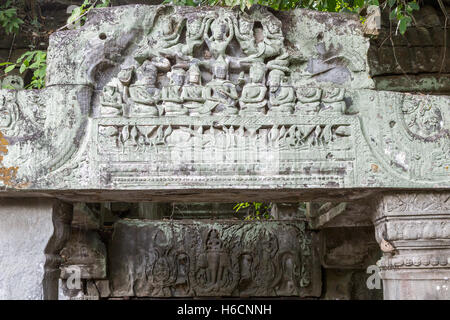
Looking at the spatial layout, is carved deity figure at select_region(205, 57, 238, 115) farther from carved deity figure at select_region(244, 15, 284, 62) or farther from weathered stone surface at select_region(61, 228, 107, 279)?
weathered stone surface at select_region(61, 228, 107, 279)

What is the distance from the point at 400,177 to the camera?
3199mm

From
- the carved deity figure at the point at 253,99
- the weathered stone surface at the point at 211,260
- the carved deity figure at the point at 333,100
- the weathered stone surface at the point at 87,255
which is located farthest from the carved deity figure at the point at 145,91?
the weathered stone surface at the point at 211,260

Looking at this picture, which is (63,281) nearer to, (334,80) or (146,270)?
(146,270)

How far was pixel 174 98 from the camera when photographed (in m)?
3.24

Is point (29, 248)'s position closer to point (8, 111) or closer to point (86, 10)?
point (8, 111)

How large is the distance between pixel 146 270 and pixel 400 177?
3231 mm

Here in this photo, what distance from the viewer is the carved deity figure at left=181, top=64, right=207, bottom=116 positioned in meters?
3.24

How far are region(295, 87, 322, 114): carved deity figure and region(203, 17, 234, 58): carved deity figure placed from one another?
0.58m

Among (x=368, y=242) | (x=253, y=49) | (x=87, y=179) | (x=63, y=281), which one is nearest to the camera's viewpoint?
(x=87, y=179)

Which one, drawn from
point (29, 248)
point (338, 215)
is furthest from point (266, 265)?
point (29, 248)

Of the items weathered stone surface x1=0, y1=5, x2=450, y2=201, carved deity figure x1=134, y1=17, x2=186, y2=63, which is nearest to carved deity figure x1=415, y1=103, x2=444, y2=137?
weathered stone surface x1=0, y1=5, x2=450, y2=201

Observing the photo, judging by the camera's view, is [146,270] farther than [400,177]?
Yes

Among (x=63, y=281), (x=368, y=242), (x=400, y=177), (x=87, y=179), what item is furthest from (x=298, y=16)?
(x=63, y=281)

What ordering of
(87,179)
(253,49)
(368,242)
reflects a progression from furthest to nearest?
(368,242) → (253,49) → (87,179)
